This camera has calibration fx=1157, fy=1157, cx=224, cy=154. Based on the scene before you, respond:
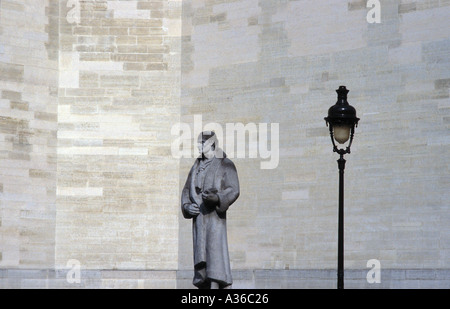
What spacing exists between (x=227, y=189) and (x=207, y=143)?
631 millimetres

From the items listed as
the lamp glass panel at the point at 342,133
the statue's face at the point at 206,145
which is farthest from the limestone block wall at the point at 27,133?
the lamp glass panel at the point at 342,133

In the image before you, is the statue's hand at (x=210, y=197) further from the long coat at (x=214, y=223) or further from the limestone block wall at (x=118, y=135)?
the limestone block wall at (x=118, y=135)

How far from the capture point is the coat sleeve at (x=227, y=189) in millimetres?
13753

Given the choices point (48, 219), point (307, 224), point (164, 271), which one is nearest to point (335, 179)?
point (307, 224)

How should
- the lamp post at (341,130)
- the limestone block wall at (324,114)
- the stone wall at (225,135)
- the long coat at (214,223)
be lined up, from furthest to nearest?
the stone wall at (225,135) < the limestone block wall at (324,114) < the lamp post at (341,130) < the long coat at (214,223)

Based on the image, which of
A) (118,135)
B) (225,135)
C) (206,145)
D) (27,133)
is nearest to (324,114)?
(225,135)

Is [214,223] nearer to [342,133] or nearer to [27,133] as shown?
[342,133]

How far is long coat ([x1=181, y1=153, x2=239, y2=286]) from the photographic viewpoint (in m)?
13.6

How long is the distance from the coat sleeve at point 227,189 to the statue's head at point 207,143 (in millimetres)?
215

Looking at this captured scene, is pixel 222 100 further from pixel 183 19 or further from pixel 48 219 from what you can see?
pixel 48 219

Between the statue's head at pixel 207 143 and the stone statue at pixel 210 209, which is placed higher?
the statue's head at pixel 207 143

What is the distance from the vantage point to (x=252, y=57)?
811 inches

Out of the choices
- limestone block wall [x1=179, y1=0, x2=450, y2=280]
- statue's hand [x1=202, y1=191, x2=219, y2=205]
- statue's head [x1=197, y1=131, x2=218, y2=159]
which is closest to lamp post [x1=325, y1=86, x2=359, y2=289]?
statue's head [x1=197, y1=131, x2=218, y2=159]

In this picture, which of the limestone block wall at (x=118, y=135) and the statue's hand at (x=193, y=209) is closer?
the statue's hand at (x=193, y=209)
